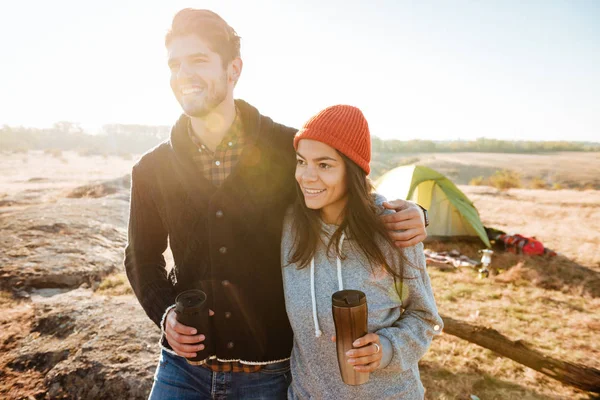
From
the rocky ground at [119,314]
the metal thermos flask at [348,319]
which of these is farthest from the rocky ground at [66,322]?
the metal thermos flask at [348,319]

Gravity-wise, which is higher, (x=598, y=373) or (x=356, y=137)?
(x=356, y=137)

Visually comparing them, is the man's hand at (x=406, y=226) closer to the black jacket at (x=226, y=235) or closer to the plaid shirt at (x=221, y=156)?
the black jacket at (x=226, y=235)

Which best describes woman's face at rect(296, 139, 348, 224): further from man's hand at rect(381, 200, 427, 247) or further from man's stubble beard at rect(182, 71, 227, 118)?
man's stubble beard at rect(182, 71, 227, 118)

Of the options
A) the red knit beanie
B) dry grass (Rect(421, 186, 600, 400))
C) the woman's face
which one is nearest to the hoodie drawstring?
the woman's face

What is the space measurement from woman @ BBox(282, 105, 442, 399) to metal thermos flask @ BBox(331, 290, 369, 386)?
1.08ft

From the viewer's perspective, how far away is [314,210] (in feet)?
6.72

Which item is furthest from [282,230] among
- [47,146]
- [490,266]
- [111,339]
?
[47,146]

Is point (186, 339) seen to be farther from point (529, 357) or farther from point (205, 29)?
point (529, 357)

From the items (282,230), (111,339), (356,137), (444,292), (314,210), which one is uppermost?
(356,137)

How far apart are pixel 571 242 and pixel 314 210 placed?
1051cm

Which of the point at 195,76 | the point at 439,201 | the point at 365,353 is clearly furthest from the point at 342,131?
the point at 439,201

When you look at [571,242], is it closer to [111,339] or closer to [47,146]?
[111,339]

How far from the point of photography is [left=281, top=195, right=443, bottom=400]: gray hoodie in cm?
175

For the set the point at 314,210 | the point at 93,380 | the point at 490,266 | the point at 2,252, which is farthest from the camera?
the point at 490,266
